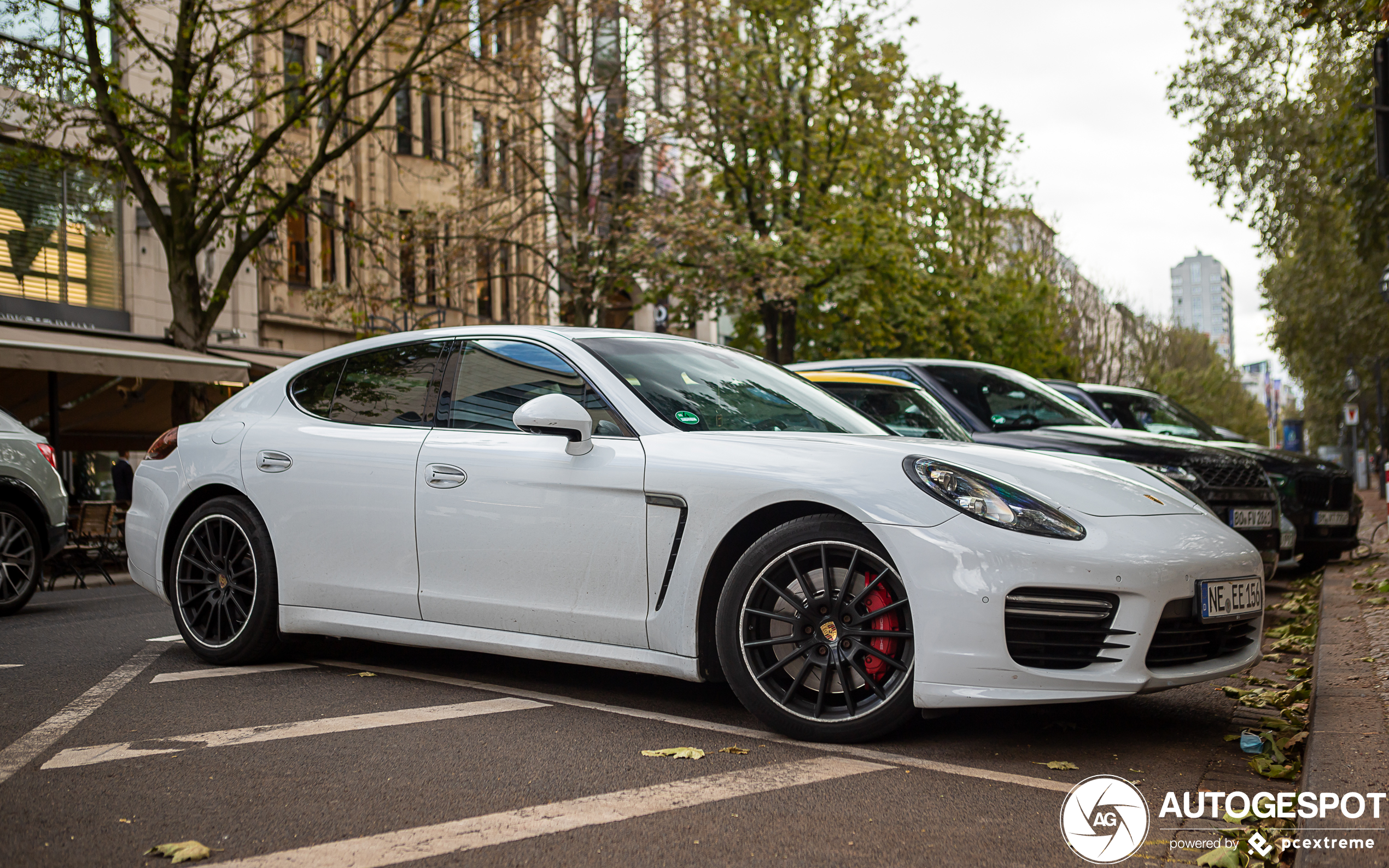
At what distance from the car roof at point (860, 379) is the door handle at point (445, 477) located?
3803 mm

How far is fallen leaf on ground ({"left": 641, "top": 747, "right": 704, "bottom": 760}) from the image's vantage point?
155 inches

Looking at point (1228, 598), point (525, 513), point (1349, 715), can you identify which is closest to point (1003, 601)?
point (1228, 598)

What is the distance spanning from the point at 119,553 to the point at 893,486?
1298cm

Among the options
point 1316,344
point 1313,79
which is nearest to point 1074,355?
point 1316,344

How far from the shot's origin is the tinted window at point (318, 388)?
5.70 metres

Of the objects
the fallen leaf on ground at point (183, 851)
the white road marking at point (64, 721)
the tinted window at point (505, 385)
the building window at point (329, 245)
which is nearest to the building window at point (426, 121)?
the building window at point (329, 245)

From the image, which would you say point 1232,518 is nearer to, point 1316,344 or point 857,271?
point 857,271

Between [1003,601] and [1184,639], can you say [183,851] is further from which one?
[1184,639]

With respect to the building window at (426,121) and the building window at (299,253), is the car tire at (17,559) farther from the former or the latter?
the building window at (426,121)

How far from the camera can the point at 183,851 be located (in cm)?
303

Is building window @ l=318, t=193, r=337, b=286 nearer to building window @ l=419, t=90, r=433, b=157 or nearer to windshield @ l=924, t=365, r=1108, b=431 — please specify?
building window @ l=419, t=90, r=433, b=157

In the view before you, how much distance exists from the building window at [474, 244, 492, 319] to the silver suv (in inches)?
580

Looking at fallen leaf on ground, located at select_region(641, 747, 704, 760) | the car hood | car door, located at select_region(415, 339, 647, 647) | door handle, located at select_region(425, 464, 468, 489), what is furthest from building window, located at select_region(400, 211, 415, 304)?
fallen leaf on ground, located at select_region(641, 747, 704, 760)

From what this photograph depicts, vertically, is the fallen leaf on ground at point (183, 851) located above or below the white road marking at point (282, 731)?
above
